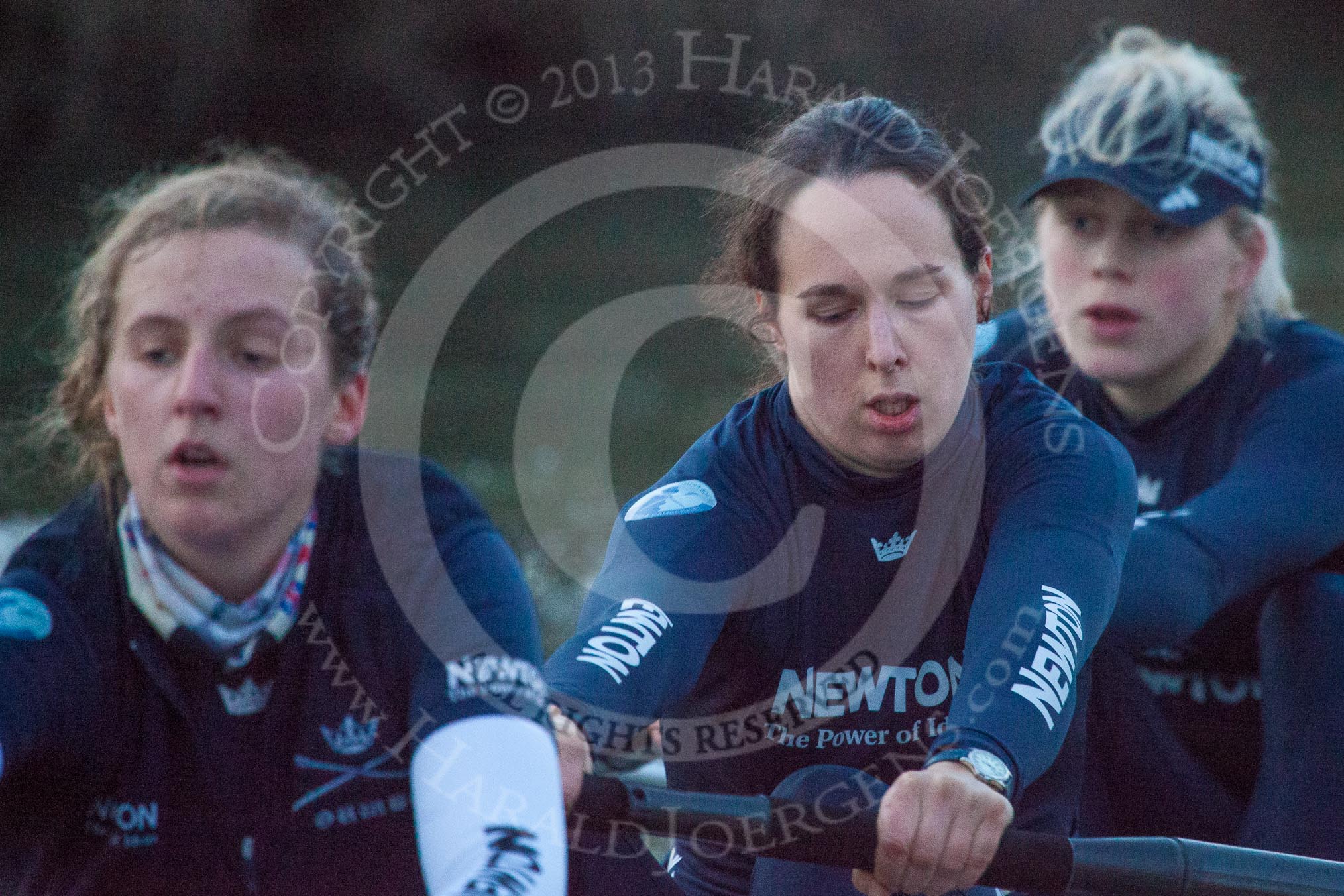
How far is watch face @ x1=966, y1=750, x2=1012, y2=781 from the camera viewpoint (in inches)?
45.9

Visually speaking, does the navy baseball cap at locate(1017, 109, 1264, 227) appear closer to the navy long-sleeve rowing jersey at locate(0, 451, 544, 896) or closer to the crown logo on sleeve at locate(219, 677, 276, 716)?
the navy long-sleeve rowing jersey at locate(0, 451, 544, 896)

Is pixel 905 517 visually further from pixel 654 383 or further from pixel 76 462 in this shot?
pixel 654 383

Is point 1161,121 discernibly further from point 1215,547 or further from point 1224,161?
point 1215,547

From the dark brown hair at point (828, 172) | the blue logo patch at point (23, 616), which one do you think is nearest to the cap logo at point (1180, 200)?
the dark brown hair at point (828, 172)

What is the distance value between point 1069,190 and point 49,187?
5.82 metres

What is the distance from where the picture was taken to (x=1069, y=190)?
210 cm

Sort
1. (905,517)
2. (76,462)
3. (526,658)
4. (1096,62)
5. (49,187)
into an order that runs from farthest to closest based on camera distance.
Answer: (49,187), (1096,62), (76,462), (905,517), (526,658)

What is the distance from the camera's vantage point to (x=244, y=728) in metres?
1.36

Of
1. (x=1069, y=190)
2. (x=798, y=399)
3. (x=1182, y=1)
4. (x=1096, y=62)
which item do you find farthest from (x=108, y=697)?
(x=1182, y=1)

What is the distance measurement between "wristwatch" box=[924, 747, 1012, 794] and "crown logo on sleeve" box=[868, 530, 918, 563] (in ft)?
0.86

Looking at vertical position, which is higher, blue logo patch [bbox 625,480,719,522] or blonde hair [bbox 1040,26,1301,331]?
blonde hair [bbox 1040,26,1301,331]

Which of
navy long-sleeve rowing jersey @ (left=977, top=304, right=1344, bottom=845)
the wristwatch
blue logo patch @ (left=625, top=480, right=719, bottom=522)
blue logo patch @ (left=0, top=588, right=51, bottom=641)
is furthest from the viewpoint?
navy long-sleeve rowing jersey @ (left=977, top=304, right=1344, bottom=845)

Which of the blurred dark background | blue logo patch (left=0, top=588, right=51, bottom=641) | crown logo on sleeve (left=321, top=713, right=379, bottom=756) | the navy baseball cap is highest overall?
the blurred dark background

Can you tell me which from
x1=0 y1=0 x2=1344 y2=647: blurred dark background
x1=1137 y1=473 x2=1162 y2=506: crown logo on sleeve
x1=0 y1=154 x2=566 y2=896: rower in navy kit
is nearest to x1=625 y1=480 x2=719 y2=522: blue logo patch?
x1=0 y1=154 x2=566 y2=896: rower in navy kit
